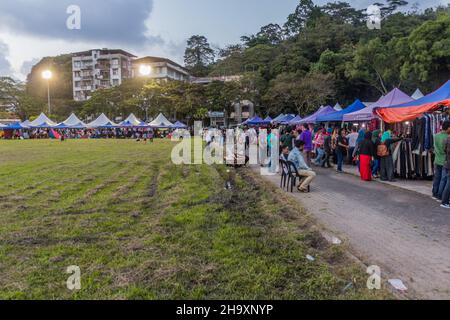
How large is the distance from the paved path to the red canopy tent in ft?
7.60

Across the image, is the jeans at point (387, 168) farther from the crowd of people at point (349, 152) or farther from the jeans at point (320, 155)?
the jeans at point (320, 155)

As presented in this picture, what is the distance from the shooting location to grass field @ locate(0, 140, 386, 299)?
3824 millimetres

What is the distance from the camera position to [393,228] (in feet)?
19.7

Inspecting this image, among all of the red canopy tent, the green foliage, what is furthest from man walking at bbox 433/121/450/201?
the green foliage

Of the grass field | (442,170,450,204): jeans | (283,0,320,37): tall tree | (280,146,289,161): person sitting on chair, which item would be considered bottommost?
the grass field

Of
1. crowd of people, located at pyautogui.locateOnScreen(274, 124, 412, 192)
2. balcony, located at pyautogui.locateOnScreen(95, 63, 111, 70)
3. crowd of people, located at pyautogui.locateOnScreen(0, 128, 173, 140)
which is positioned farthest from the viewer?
balcony, located at pyautogui.locateOnScreen(95, 63, 111, 70)

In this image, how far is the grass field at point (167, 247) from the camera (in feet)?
12.5

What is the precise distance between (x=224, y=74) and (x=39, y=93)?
43016 mm

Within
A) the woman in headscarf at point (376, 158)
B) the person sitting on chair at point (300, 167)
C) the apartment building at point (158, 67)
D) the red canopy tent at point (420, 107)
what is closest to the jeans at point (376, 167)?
the woman in headscarf at point (376, 158)

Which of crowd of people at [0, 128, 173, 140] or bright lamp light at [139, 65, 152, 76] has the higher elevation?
bright lamp light at [139, 65, 152, 76]

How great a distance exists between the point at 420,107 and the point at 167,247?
869 centimetres

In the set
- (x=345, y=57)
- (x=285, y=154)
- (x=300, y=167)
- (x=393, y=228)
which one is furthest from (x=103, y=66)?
(x=393, y=228)

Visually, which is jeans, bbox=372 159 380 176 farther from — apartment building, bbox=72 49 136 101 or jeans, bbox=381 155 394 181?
apartment building, bbox=72 49 136 101
